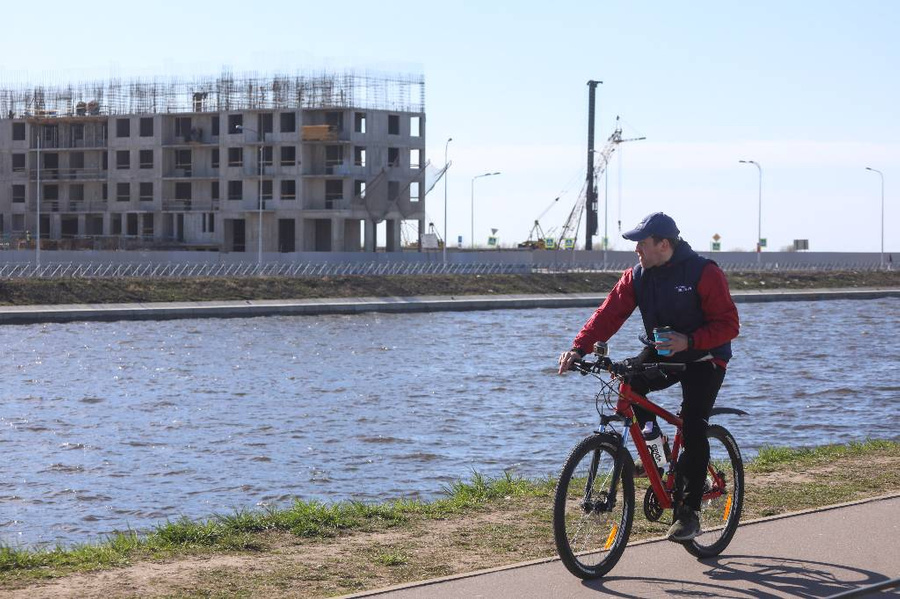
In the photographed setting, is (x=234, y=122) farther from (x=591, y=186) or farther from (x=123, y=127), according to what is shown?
(x=591, y=186)

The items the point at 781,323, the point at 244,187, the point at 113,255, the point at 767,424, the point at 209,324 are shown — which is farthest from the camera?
the point at 244,187

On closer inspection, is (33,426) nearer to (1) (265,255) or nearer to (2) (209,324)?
(2) (209,324)

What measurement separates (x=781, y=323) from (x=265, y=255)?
3018 centimetres

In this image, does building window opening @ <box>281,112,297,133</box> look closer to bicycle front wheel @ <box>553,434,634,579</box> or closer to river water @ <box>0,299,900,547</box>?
river water @ <box>0,299,900,547</box>

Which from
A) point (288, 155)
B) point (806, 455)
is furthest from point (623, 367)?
point (288, 155)

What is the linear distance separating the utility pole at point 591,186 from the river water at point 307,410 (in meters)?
52.9

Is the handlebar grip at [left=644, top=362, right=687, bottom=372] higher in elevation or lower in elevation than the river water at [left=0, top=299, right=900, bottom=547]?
higher

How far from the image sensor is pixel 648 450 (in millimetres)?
7340

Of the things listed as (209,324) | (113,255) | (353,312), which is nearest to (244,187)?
(113,255)

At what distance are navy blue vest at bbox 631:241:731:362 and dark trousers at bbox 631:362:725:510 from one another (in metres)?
0.12

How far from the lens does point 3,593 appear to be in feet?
22.5

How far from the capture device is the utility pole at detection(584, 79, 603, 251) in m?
103

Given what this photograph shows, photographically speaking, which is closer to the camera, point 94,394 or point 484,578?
point 484,578

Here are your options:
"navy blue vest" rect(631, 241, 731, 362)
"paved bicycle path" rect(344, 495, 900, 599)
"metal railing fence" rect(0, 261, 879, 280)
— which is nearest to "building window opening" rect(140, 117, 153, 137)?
"metal railing fence" rect(0, 261, 879, 280)
